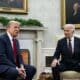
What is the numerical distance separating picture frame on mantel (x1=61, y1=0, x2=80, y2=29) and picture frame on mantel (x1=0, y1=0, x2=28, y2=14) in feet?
3.57

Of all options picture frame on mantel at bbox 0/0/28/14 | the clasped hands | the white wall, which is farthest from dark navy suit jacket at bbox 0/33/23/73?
the white wall

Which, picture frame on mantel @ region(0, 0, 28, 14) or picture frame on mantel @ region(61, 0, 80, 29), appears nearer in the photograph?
→ picture frame on mantel @ region(0, 0, 28, 14)

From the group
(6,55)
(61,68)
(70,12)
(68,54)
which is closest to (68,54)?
(68,54)

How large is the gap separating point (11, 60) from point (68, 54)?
1.07m

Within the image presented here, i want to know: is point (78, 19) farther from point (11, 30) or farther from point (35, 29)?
point (11, 30)

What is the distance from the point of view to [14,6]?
8.20m

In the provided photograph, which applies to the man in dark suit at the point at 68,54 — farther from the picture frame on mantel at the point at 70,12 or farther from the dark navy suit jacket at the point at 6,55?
the picture frame on mantel at the point at 70,12

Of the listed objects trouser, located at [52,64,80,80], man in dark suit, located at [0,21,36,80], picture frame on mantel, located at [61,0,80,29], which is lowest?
trouser, located at [52,64,80,80]

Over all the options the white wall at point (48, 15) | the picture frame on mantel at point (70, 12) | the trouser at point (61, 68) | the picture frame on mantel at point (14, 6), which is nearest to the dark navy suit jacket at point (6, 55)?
the trouser at point (61, 68)

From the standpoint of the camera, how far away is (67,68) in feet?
17.3

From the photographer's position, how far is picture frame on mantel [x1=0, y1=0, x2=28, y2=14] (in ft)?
26.6

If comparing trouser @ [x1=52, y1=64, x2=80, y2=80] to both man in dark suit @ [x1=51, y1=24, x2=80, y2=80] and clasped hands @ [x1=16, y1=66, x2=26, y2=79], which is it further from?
clasped hands @ [x1=16, y1=66, x2=26, y2=79]

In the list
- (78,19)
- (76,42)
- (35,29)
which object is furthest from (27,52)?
(76,42)

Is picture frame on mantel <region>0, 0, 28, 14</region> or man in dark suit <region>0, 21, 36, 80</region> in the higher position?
picture frame on mantel <region>0, 0, 28, 14</region>
